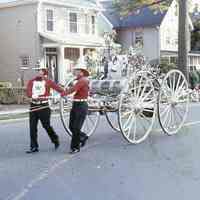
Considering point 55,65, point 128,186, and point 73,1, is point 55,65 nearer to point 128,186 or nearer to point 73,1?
point 73,1

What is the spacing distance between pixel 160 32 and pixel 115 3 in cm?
1732

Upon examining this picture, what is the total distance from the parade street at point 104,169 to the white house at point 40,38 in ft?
74.0

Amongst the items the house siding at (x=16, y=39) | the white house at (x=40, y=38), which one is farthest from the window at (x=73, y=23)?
the house siding at (x=16, y=39)

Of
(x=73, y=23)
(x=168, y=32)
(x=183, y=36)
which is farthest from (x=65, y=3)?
(x=168, y=32)

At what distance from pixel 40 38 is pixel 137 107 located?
2356 cm

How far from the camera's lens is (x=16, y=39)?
35.3 m

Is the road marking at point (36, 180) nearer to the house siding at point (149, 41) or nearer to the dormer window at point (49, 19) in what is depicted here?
the dormer window at point (49, 19)

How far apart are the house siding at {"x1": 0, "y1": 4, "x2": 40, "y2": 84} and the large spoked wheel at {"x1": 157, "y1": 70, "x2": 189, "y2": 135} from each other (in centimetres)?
2228

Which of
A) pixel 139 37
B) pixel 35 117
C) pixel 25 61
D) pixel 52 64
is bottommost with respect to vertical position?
pixel 35 117

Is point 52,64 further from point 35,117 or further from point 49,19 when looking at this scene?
point 35,117

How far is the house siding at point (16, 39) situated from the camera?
Answer: 112 feet

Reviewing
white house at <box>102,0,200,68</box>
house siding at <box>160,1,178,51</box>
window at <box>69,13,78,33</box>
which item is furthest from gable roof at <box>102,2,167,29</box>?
window at <box>69,13,78,33</box>

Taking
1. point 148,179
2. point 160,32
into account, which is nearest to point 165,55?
point 160,32

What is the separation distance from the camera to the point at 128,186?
24.1 feet
